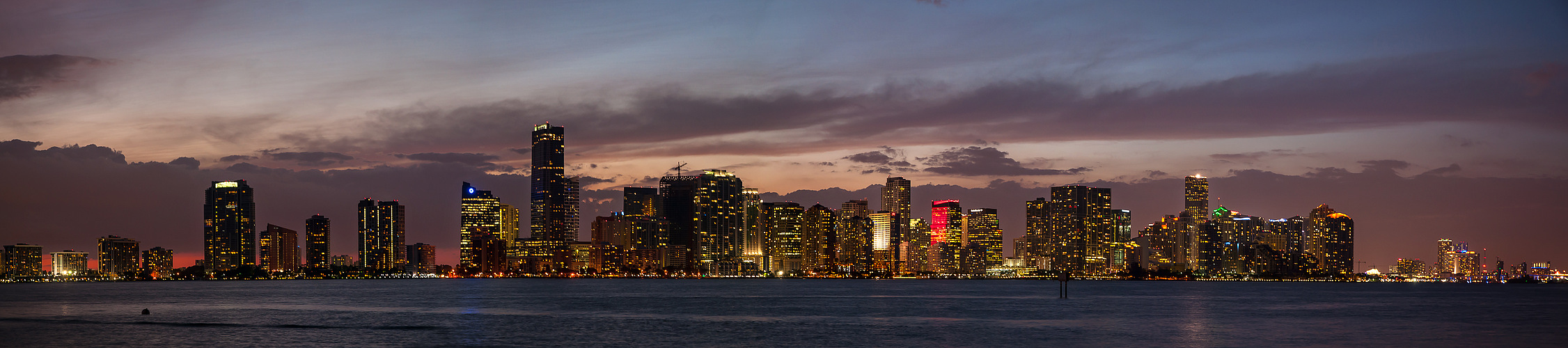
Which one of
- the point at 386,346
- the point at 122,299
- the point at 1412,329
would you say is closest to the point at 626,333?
the point at 386,346

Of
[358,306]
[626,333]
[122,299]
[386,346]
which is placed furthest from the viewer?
[122,299]

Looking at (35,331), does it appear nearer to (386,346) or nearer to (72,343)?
(72,343)

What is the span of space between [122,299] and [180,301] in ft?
54.6

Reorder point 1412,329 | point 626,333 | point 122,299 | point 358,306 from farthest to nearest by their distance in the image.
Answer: point 122,299 < point 358,306 < point 1412,329 < point 626,333

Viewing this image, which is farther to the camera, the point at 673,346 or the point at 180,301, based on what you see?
the point at 180,301

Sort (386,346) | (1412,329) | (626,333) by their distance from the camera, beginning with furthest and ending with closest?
(1412,329) → (626,333) → (386,346)

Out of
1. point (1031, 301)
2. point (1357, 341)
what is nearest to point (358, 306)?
point (1031, 301)

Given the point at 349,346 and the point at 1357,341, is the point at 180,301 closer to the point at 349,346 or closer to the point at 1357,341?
the point at 349,346

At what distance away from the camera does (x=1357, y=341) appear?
71.0 m

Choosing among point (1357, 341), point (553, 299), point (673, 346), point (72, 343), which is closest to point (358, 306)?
point (553, 299)

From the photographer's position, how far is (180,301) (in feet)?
491

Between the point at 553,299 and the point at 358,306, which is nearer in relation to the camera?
the point at 358,306

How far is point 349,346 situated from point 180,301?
101 metres

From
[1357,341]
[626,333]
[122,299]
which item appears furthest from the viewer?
[122,299]
